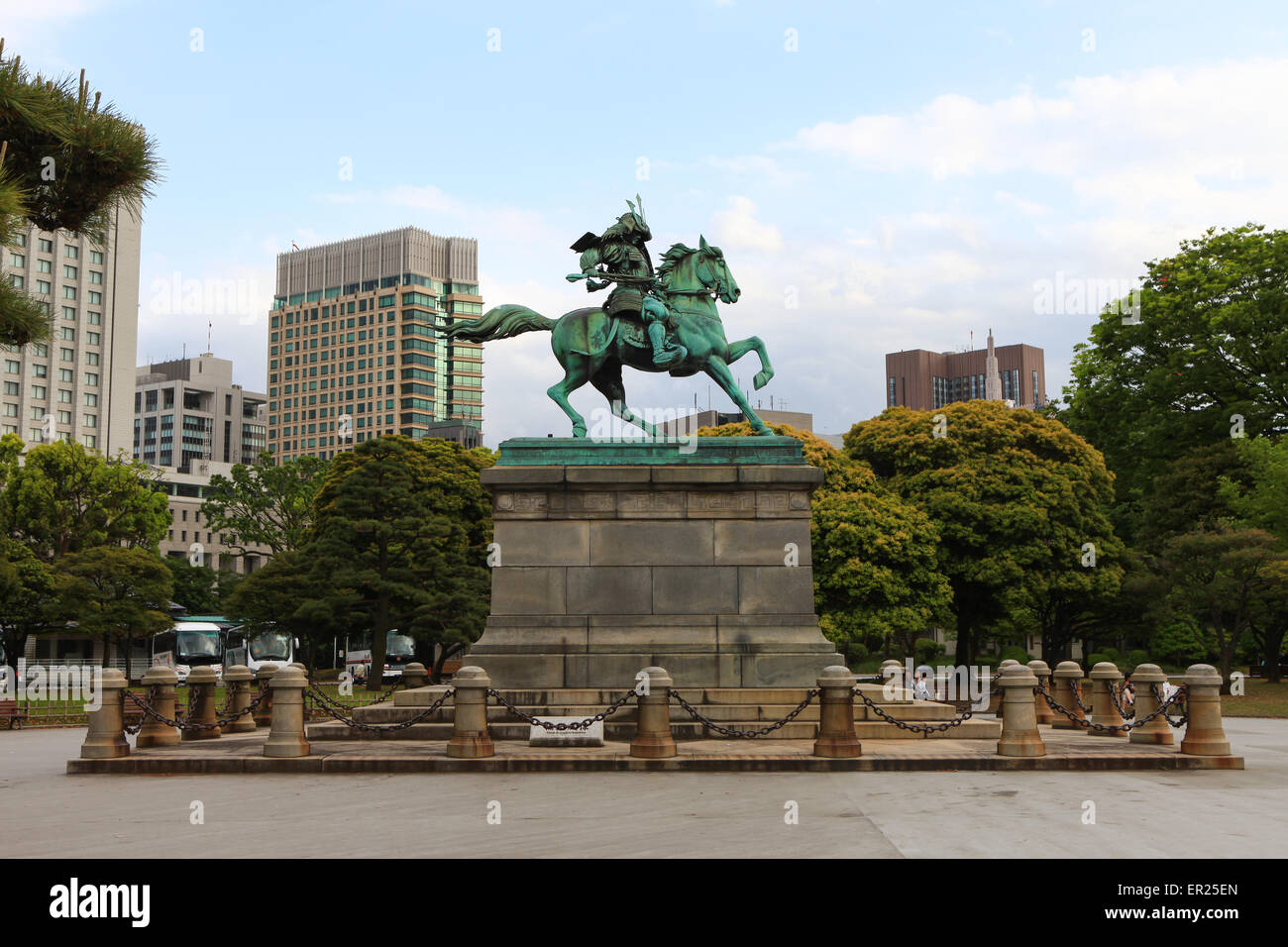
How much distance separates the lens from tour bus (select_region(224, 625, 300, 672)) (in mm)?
58812

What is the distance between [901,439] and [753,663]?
92.9ft

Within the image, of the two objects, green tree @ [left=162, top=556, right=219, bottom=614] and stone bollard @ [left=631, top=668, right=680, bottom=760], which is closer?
stone bollard @ [left=631, top=668, right=680, bottom=760]

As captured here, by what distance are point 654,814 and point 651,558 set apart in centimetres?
807

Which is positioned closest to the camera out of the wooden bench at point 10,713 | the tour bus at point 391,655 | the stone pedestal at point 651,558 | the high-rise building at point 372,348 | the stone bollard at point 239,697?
the stone pedestal at point 651,558

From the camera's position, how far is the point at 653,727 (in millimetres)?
14844

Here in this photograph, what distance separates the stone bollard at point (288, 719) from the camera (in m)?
15.2

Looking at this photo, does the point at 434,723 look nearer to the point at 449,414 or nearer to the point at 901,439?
the point at 901,439

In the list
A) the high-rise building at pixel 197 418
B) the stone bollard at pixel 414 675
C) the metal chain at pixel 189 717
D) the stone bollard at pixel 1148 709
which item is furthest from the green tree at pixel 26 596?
the high-rise building at pixel 197 418

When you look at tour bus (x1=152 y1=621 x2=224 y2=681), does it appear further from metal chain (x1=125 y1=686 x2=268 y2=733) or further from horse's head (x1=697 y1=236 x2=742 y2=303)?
horse's head (x1=697 y1=236 x2=742 y2=303)

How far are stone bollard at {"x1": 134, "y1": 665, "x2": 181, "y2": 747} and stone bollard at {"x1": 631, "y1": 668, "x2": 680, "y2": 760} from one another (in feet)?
23.8

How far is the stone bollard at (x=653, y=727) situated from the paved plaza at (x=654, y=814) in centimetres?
60

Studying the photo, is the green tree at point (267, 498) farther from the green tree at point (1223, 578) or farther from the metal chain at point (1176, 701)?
the metal chain at point (1176, 701)

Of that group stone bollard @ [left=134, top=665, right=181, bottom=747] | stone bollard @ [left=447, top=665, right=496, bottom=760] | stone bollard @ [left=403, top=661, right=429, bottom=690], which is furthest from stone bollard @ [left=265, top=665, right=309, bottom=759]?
stone bollard @ [left=403, top=661, right=429, bottom=690]
